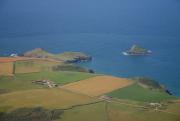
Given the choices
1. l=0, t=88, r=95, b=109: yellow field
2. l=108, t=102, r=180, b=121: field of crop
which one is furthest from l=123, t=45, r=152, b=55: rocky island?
l=108, t=102, r=180, b=121: field of crop

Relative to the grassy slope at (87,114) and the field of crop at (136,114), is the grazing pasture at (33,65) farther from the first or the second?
the field of crop at (136,114)

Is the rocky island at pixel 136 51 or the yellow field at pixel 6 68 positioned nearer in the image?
the yellow field at pixel 6 68

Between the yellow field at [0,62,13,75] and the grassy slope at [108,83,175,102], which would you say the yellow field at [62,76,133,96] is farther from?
the yellow field at [0,62,13,75]

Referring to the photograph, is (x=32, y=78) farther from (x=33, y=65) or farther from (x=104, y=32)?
(x=104, y=32)

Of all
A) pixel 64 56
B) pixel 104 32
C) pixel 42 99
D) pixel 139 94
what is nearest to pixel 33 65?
pixel 64 56

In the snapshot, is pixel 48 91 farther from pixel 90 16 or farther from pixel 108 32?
pixel 90 16

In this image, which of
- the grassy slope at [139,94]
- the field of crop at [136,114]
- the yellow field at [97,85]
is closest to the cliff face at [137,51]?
the yellow field at [97,85]
